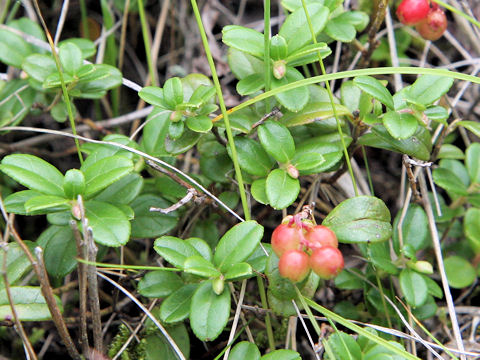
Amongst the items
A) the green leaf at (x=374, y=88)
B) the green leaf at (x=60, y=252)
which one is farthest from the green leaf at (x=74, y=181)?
the green leaf at (x=374, y=88)

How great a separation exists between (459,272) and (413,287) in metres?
0.44

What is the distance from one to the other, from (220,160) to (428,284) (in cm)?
91

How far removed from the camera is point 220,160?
203cm

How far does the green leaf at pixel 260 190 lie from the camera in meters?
1.75

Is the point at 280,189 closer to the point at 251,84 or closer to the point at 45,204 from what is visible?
the point at 251,84

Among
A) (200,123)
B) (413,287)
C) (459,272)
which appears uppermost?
(200,123)

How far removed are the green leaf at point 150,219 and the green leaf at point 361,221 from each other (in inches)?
24.2

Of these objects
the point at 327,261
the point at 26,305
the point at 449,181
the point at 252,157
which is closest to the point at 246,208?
the point at 252,157

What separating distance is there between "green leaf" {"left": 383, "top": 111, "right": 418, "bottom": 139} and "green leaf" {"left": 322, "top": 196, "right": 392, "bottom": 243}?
0.24 meters

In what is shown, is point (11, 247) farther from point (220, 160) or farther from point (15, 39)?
point (15, 39)

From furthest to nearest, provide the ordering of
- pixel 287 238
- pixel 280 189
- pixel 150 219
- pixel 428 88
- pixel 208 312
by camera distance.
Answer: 1. pixel 150 219
2. pixel 428 88
3. pixel 280 189
4. pixel 208 312
5. pixel 287 238

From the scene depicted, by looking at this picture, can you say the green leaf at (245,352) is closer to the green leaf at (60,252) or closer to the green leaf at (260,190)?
the green leaf at (260,190)

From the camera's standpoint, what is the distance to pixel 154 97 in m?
1.87

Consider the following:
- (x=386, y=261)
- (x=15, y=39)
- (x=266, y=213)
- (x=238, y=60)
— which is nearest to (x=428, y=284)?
(x=386, y=261)
